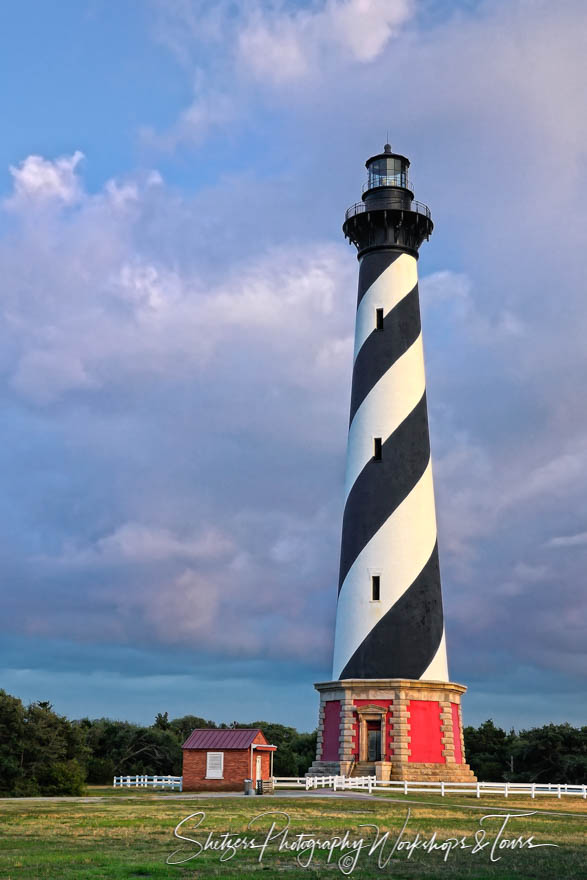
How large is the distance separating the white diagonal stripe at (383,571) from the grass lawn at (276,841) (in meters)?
9.17

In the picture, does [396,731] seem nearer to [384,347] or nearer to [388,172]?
[384,347]

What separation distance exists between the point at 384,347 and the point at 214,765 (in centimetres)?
1669

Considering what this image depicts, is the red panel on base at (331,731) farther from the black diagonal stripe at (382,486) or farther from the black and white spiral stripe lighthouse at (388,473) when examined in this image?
the black diagonal stripe at (382,486)

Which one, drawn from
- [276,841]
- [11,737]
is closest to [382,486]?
[11,737]

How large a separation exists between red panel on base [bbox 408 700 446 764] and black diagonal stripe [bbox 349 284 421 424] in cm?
1121

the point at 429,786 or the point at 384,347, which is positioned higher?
the point at 384,347

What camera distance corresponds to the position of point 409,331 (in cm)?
3828

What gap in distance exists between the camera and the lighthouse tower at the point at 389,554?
34219mm

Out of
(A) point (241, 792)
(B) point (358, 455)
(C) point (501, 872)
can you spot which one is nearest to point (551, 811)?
(A) point (241, 792)

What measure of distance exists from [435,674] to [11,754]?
57.0 ft

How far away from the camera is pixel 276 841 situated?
16.2 meters

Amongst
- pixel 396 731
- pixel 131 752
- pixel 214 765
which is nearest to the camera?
pixel 214 765

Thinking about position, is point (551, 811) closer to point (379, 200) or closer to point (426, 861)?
point (426, 861)

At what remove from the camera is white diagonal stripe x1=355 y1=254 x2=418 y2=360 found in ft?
126
